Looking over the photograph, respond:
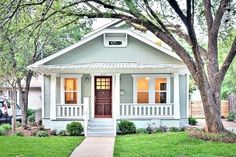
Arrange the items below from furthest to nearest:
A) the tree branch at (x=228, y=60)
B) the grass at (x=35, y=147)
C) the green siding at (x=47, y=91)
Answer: the green siding at (x=47, y=91) < the tree branch at (x=228, y=60) < the grass at (x=35, y=147)

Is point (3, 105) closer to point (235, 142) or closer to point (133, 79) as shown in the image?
point (133, 79)

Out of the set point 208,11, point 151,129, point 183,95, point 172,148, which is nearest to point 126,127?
point 151,129

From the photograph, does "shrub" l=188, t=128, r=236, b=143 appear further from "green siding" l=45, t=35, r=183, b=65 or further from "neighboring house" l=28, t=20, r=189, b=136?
"green siding" l=45, t=35, r=183, b=65

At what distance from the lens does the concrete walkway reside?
1215cm

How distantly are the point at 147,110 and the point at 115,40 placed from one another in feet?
14.1

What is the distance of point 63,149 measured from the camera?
42.9 ft

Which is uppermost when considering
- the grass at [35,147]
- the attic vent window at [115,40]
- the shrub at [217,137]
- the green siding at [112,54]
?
the attic vent window at [115,40]

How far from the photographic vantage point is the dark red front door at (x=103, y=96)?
840 inches

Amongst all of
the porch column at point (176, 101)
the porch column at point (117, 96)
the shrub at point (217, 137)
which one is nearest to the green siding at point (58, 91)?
the porch column at point (117, 96)

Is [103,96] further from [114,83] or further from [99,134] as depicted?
[99,134]

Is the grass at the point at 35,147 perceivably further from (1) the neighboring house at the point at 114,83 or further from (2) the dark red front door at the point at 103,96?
(2) the dark red front door at the point at 103,96

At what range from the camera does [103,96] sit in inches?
844

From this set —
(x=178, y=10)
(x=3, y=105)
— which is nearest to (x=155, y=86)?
(x=178, y=10)

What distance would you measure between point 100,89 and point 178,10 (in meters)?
9.57
